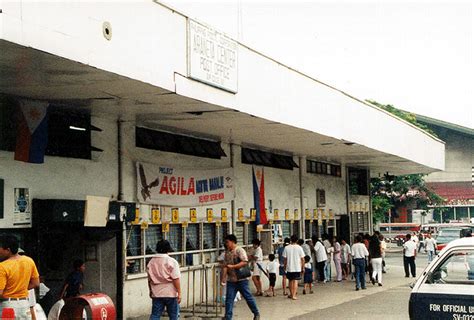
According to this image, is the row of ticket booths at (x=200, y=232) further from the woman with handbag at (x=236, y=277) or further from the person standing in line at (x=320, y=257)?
the woman with handbag at (x=236, y=277)

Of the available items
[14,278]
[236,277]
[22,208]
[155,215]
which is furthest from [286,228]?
[14,278]

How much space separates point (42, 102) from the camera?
41.4 feet

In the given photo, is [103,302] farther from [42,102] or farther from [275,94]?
[275,94]

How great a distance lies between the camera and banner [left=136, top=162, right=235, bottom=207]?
16.0 m

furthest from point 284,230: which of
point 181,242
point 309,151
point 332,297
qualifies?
point 181,242

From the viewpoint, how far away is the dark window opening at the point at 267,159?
2104cm

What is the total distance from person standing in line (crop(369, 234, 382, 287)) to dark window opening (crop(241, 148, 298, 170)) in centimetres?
356

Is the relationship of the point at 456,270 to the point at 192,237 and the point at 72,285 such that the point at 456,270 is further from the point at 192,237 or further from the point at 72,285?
the point at 192,237

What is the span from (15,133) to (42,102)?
0.72 metres

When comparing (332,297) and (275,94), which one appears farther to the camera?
(332,297)

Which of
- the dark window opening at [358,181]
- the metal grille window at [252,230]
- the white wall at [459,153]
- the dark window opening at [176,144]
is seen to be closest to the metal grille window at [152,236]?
the dark window opening at [176,144]

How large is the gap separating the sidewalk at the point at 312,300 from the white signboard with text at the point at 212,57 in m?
5.34

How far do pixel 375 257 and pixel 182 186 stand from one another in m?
8.08

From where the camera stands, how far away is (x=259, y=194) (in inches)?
851
